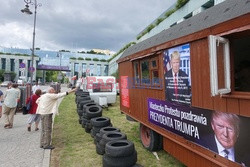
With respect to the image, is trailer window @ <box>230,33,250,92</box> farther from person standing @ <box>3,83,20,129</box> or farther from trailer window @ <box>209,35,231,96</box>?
person standing @ <box>3,83,20,129</box>

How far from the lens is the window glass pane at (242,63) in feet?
10.6

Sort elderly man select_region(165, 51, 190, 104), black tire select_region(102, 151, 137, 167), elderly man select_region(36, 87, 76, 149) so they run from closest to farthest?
1. elderly man select_region(165, 51, 190, 104)
2. black tire select_region(102, 151, 137, 167)
3. elderly man select_region(36, 87, 76, 149)

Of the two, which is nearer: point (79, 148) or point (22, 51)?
point (79, 148)

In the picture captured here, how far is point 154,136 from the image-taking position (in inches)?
240

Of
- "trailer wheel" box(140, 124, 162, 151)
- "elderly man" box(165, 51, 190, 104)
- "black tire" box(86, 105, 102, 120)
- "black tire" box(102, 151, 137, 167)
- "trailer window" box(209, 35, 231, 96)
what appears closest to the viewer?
"trailer window" box(209, 35, 231, 96)

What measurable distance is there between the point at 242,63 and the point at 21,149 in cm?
635

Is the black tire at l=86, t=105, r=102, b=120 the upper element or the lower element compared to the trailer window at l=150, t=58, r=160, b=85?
lower

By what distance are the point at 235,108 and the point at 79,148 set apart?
17.1ft

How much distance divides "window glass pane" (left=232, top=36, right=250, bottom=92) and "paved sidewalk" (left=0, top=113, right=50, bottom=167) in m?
4.79

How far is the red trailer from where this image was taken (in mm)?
2941

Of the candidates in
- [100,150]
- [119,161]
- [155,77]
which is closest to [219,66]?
[155,77]

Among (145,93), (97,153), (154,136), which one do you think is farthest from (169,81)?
(97,153)

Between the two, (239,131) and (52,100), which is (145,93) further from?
(239,131)

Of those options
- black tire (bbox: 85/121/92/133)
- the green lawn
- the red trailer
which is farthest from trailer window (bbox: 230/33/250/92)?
black tire (bbox: 85/121/92/133)
